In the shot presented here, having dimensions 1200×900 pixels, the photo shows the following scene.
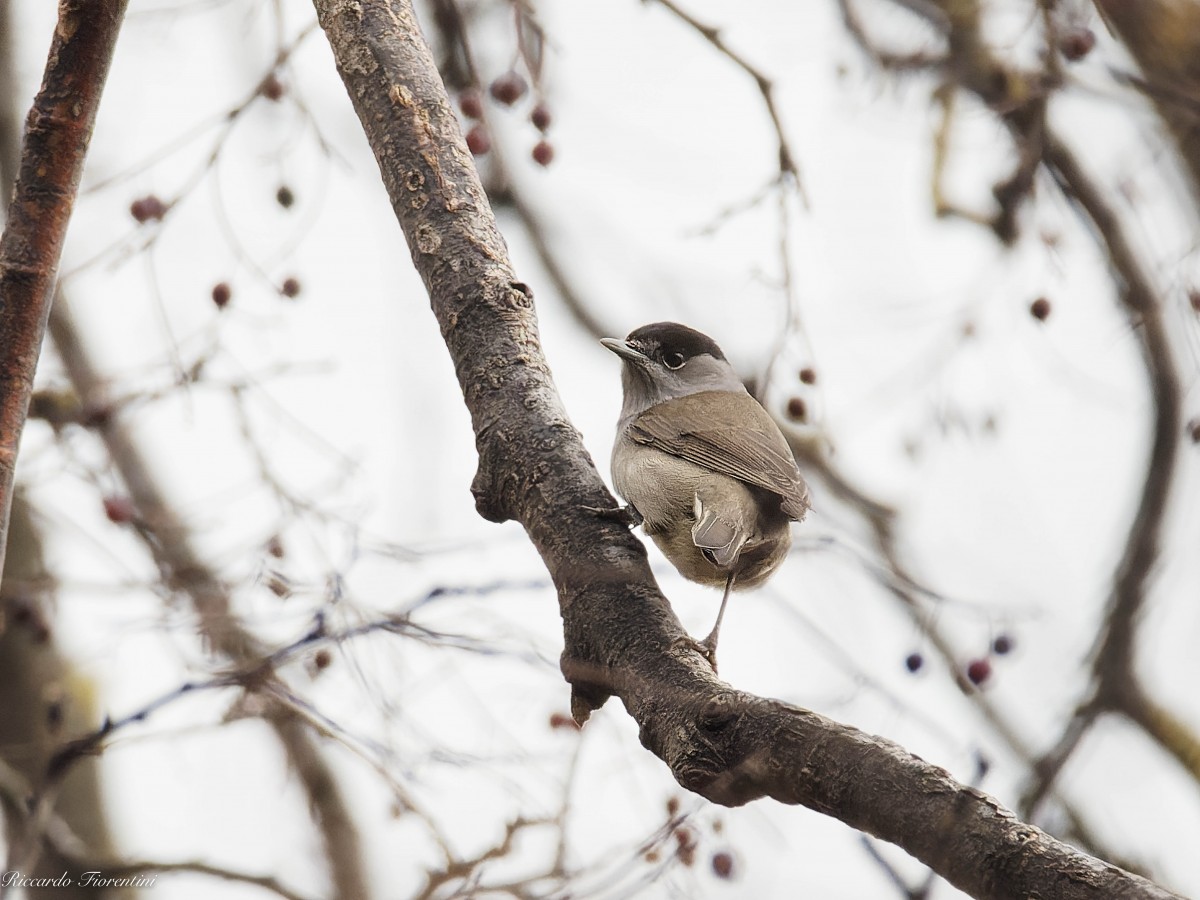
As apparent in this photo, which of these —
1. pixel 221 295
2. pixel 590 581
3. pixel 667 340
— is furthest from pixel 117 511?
pixel 590 581

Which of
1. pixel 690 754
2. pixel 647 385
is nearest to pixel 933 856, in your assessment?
pixel 690 754

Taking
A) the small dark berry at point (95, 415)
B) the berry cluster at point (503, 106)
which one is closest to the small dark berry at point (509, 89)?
the berry cluster at point (503, 106)

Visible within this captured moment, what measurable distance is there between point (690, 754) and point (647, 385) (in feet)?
12.7

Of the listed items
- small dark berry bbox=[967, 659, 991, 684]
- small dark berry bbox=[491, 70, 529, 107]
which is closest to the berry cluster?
small dark berry bbox=[491, 70, 529, 107]

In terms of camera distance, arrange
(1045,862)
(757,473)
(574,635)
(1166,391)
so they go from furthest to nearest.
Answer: (1166,391)
(757,473)
(574,635)
(1045,862)

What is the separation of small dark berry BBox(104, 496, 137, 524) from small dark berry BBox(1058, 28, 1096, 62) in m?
4.17

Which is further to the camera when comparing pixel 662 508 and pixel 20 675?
pixel 20 675

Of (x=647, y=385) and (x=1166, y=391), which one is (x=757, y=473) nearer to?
(x=647, y=385)

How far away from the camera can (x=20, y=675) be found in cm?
643

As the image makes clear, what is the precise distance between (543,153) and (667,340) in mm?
1295

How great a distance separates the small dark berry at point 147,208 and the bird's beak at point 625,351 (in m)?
2.05

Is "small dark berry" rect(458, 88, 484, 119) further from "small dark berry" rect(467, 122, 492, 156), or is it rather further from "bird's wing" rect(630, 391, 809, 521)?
"bird's wing" rect(630, 391, 809, 521)

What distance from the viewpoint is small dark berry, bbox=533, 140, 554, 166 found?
4.91 metres

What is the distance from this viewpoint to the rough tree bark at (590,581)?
5.44 ft
